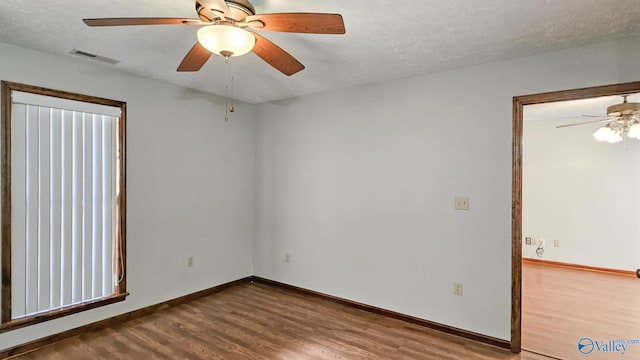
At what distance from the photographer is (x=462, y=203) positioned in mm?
2951

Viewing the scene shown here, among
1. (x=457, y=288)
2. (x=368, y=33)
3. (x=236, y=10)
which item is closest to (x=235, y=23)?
(x=236, y=10)

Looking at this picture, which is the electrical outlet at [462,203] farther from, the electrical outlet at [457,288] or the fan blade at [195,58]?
the fan blade at [195,58]

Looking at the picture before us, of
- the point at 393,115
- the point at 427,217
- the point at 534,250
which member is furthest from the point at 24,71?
the point at 534,250

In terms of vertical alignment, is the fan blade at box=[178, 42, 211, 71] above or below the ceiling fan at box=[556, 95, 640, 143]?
above

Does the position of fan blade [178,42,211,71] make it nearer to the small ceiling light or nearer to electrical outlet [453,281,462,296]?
the small ceiling light

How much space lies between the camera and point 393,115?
333 cm

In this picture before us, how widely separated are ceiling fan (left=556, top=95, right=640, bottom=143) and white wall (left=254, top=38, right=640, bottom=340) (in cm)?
167

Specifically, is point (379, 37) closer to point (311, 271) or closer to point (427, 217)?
point (427, 217)

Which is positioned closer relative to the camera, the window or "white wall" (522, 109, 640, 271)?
the window

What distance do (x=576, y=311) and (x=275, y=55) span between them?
3.94 meters

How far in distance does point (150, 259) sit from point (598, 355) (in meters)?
4.09

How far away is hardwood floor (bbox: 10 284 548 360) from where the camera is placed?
2.60 metres

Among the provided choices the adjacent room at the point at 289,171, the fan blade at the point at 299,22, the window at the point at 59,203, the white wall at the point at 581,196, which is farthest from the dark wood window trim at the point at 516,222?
the window at the point at 59,203

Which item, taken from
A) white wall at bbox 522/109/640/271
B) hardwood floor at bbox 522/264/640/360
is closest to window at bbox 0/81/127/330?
hardwood floor at bbox 522/264/640/360
